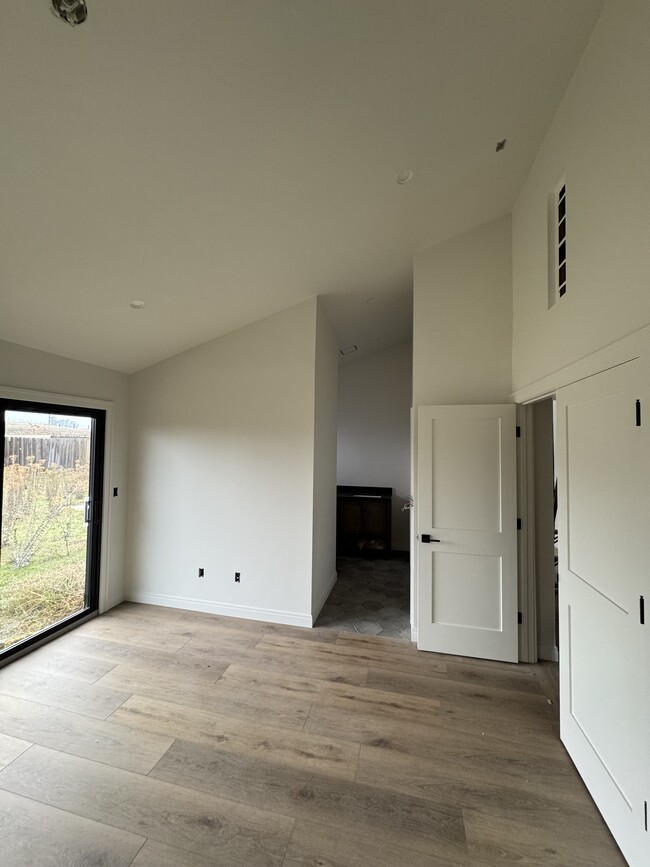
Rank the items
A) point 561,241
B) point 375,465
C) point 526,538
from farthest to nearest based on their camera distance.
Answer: point 375,465, point 526,538, point 561,241

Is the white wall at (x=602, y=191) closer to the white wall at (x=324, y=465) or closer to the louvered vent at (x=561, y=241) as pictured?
the louvered vent at (x=561, y=241)

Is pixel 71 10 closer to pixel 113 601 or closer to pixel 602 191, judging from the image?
pixel 602 191

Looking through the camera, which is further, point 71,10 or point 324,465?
point 324,465

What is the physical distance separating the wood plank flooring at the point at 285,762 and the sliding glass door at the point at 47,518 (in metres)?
0.41

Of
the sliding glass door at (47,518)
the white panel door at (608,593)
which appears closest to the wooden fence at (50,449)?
the sliding glass door at (47,518)

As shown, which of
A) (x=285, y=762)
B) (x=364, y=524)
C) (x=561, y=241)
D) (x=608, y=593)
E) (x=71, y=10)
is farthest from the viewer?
(x=364, y=524)

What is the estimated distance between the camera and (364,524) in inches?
208

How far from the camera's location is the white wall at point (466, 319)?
9.61ft

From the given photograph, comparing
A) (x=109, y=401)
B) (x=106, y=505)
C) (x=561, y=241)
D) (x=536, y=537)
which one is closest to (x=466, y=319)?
(x=561, y=241)

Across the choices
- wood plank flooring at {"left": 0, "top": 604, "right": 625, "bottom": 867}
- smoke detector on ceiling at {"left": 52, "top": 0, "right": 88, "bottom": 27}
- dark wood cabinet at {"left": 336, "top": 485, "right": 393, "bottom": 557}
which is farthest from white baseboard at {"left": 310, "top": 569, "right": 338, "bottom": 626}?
smoke detector on ceiling at {"left": 52, "top": 0, "right": 88, "bottom": 27}

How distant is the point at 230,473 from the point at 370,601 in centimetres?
214

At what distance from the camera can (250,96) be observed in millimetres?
1491

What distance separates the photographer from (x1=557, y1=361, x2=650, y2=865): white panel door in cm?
133

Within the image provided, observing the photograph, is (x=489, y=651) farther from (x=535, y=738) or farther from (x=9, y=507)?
(x=9, y=507)
